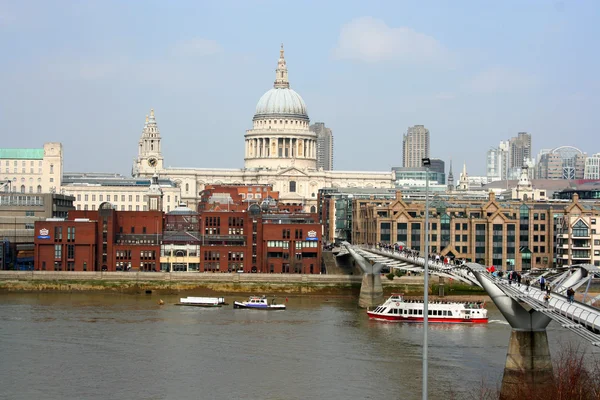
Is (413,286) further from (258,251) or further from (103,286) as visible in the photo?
(103,286)

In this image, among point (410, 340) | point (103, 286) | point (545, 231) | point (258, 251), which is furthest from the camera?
point (545, 231)

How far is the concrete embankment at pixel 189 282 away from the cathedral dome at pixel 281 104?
9495 cm

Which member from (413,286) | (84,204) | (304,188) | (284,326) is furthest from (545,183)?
(284,326)

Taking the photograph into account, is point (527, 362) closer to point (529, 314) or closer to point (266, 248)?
point (529, 314)

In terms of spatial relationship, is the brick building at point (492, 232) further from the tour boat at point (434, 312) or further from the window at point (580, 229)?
the tour boat at point (434, 312)

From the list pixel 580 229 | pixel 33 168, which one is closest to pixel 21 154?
pixel 33 168

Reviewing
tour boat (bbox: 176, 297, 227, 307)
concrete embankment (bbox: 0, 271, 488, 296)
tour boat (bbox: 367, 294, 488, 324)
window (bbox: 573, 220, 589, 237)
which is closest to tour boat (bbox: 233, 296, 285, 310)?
tour boat (bbox: 176, 297, 227, 307)

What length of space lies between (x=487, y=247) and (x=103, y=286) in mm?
25574

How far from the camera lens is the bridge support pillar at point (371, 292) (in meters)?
67.4

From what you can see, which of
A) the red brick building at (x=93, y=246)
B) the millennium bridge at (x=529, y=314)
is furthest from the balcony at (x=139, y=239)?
the millennium bridge at (x=529, y=314)

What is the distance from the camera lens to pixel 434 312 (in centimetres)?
6147

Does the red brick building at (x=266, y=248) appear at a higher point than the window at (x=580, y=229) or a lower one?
lower

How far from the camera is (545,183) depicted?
179625mm

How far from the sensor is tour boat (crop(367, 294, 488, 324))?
60250 mm
